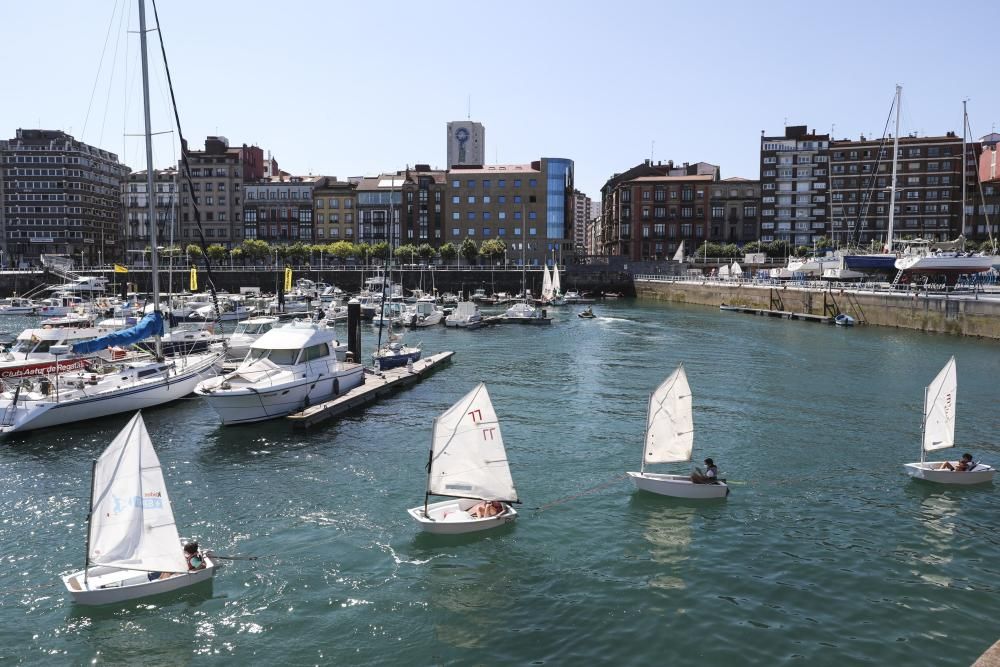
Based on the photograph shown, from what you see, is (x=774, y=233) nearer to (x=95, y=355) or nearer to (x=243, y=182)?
(x=243, y=182)

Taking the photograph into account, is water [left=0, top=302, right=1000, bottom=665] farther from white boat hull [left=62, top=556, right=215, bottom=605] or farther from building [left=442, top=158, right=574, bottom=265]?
building [left=442, top=158, right=574, bottom=265]

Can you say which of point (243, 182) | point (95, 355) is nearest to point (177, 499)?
point (95, 355)

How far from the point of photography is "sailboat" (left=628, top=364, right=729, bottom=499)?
92.6ft

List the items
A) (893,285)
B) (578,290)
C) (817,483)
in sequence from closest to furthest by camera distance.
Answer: (817,483) → (893,285) → (578,290)

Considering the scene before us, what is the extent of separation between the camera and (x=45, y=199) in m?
180

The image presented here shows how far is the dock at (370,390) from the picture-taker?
38406 mm

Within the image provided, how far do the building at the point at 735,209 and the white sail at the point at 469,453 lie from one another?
6634 inches

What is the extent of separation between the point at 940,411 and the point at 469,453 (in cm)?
2032

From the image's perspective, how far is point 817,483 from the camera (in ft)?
97.8

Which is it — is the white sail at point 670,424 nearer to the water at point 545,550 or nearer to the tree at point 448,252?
the water at point 545,550

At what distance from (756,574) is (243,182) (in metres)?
Answer: 175

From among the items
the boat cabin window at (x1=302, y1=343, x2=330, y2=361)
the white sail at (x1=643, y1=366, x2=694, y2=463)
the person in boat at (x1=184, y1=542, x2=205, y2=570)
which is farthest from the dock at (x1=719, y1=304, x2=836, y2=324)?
the person in boat at (x1=184, y1=542, x2=205, y2=570)

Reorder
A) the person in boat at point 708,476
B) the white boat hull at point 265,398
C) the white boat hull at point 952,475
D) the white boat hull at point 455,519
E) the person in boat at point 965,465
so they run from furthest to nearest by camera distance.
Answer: the white boat hull at point 265,398
the person in boat at point 965,465
the white boat hull at point 952,475
the person in boat at point 708,476
the white boat hull at point 455,519

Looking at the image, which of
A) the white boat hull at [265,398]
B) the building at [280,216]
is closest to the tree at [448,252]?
the building at [280,216]
